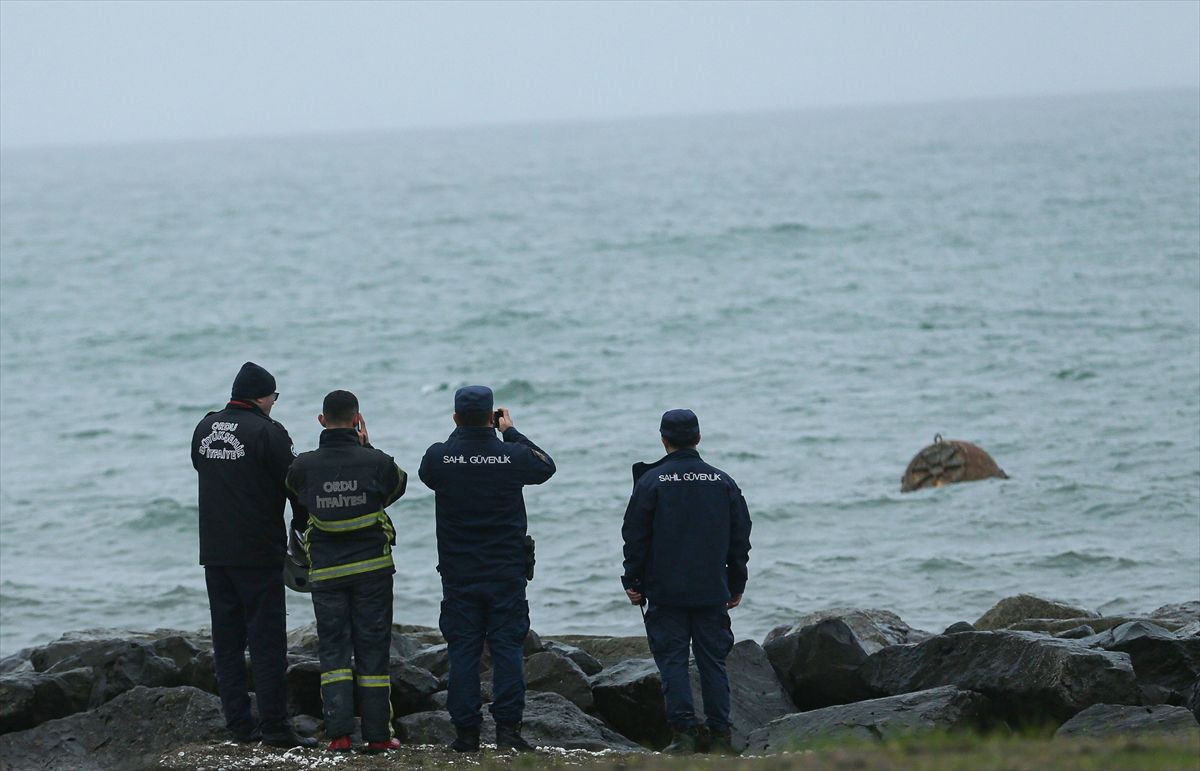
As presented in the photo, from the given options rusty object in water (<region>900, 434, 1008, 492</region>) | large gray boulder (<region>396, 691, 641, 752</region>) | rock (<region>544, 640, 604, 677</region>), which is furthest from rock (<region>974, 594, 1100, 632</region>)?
rusty object in water (<region>900, 434, 1008, 492</region>)

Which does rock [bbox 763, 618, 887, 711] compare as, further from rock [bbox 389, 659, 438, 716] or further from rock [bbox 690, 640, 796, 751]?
rock [bbox 389, 659, 438, 716]

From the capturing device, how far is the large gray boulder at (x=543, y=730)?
8.10 m

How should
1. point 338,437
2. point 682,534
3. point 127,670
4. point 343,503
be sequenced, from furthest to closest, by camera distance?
point 127,670, point 682,534, point 338,437, point 343,503

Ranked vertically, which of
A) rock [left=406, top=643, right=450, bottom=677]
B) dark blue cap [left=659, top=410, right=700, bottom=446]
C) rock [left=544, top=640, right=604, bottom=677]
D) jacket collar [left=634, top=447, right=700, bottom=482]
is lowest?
rock [left=544, top=640, right=604, bottom=677]

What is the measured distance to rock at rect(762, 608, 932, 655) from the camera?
11289 mm

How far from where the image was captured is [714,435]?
25453 mm

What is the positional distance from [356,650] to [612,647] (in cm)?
455

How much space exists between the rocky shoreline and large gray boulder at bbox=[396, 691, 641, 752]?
11mm

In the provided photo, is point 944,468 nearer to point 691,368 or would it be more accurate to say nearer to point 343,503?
point 691,368

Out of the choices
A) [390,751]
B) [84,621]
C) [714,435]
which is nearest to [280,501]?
[390,751]

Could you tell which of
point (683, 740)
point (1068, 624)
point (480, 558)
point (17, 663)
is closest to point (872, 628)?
point (1068, 624)

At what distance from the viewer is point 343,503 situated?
7.64 meters

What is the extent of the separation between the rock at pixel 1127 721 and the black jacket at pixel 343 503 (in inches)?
144

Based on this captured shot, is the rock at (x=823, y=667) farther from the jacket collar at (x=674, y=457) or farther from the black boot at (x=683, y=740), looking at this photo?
the jacket collar at (x=674, y=457)
